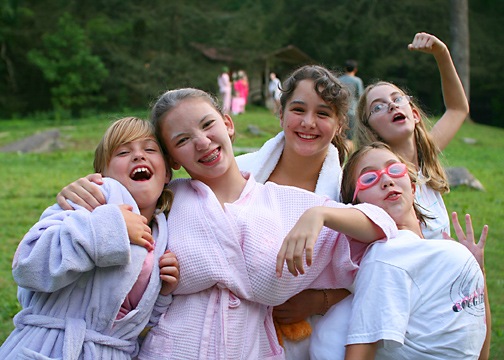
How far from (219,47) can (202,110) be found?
90.2 ft

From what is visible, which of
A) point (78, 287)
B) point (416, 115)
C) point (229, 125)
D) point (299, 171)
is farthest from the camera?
point (416, 115)

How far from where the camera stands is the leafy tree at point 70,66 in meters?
28.5

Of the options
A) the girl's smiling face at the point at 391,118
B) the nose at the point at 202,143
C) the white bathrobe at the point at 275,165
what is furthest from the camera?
the girl's smiling face at the point at 391,118

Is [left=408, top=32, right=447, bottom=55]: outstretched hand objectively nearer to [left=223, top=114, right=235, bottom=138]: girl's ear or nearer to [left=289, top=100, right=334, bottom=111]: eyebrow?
[left=289, top=100, right=334, bottom=111]: eyebrow

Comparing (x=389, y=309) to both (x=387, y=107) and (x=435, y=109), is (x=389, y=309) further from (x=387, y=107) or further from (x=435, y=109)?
(x=435, y=109)

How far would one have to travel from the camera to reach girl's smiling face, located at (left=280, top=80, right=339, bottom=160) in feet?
9.15

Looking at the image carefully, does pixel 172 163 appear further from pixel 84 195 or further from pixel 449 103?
pixel 449 103

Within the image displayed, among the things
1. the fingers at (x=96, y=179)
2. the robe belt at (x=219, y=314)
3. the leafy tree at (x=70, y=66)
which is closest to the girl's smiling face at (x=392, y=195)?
the robe belt at (x=219, y=314)

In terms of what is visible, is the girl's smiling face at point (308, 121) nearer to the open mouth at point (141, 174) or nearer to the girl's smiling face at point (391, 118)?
the girl's smiling face at point (391, 118)

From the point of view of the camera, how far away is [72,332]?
2.12 m

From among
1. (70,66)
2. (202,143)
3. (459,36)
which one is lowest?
(70,66)

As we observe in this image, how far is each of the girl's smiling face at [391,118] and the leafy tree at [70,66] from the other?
26554mm

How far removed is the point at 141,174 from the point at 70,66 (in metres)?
27.8

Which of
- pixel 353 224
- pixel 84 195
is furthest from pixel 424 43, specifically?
pixel 84 195
